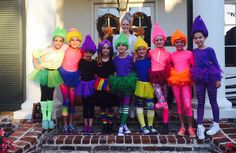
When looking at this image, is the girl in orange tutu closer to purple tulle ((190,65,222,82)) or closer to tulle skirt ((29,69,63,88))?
purple tulle ((190,65,222,82))

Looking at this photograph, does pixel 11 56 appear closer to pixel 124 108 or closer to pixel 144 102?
pixel 124 108

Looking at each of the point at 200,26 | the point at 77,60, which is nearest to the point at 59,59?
the point at 77,60

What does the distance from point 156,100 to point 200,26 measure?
3.93ft

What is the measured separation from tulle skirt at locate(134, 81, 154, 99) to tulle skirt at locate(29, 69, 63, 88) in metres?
1.10

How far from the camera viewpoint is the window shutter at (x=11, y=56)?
6.19 metres

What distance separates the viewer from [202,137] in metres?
4.30

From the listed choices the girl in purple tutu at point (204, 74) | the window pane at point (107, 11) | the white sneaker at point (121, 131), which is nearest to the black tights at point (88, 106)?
the white sneaker at point (121, 131)

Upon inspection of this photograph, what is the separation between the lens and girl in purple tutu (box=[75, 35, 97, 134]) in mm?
4551

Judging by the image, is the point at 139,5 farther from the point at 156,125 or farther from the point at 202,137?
the point at 202,137

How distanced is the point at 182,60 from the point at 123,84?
87 centimetres

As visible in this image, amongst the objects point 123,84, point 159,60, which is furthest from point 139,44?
point 123,84

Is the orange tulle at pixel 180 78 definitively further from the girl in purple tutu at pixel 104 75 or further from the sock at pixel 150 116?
the girl in purple tutu at pixel 104 75

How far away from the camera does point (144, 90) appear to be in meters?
4.52

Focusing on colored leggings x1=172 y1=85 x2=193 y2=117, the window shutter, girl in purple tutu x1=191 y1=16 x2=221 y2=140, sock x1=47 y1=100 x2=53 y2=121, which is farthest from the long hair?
the window shutter
